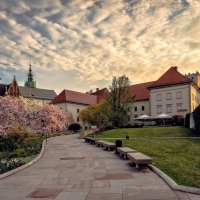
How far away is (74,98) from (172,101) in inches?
1328

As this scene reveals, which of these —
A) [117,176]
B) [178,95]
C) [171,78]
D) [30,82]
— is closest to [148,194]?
[117,176]

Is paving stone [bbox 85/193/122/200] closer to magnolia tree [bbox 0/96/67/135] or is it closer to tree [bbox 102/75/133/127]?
magnolia tree [bbox 0/96/67/135]

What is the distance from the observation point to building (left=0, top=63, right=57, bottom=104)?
75219mm

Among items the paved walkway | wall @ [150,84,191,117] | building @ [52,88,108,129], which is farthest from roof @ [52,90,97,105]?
the paved walkway

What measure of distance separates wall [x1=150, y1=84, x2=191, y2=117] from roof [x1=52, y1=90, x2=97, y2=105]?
2810 cm

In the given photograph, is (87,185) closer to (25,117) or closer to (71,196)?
(71,196)

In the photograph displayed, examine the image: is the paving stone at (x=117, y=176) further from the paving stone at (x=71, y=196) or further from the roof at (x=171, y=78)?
the roof at (x=171, y=78)

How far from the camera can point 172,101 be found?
51438 mm

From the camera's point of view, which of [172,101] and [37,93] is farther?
[37,93]

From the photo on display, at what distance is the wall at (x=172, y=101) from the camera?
4959 centimetres

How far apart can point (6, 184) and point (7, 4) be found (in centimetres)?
901

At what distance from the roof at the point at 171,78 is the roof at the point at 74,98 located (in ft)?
96.7

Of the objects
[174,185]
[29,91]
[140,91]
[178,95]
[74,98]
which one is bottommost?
[174,185]

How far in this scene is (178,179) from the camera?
7.68 m
